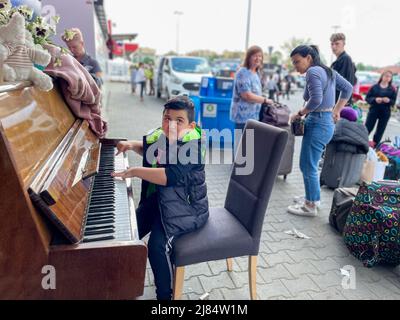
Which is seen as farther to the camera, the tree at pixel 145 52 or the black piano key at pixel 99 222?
the tree at pixel 145 52

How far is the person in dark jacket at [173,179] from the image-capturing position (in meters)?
1.75

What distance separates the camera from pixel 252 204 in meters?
2.03

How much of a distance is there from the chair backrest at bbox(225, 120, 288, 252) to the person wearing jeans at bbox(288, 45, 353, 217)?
1.18 meters

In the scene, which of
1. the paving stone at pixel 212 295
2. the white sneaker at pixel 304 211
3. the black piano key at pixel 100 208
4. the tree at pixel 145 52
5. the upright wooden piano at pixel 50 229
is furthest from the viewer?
the tree at pixel 145 52

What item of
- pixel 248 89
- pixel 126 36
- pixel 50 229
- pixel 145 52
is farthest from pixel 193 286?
pixel 145 52

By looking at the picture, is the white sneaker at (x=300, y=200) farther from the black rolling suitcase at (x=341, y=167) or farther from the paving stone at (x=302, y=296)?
the paving stone at (x=302, y=296)

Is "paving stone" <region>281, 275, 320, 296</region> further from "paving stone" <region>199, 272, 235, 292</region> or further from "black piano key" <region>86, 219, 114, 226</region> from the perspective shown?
"black piano key" <region>86, 219, 114, 226</region>

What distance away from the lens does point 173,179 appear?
5.68 ft

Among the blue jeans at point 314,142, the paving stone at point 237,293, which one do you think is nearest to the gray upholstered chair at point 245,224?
the paving stone at point 237,293

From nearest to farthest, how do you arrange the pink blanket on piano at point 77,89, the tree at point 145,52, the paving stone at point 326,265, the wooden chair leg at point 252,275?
the pink blanket on piano at point 77,89
the wooden chair leg at point 252,275
the paving stone at point 326,265
the tree at point 145,52

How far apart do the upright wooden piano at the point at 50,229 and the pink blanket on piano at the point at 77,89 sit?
0.54 meters

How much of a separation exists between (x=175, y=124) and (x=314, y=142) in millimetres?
2065

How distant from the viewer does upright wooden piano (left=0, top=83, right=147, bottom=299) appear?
999 mm

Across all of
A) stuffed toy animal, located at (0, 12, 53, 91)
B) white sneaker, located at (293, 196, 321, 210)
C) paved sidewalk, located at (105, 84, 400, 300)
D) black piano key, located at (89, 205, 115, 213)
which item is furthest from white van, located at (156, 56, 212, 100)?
black piano key, located at (89, 205, 115, 213)
